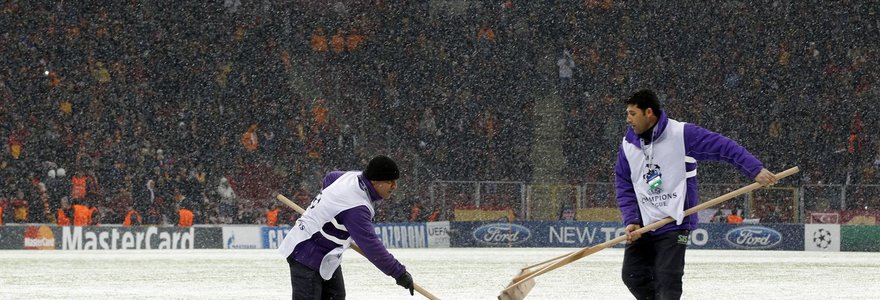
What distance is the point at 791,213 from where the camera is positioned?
3067 cm

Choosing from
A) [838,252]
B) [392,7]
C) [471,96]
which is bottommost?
[838,252]

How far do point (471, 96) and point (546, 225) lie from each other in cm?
593

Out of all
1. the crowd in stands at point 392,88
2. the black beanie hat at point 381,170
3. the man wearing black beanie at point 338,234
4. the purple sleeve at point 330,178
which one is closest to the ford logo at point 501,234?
the crowd in stands at point 392,88

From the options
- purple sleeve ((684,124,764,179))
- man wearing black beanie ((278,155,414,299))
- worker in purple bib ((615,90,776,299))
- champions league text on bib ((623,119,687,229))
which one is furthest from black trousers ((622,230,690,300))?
man wearing black beanie ((278,155,414,299))

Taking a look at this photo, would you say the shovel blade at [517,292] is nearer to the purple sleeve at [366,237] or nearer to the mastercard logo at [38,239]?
the purple sleeve at [366,237]

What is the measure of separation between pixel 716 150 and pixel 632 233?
75 cm

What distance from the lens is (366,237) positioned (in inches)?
297

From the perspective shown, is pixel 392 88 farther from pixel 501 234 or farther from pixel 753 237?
pixel 753 237

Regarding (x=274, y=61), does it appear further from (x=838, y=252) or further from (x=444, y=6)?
(x=838, y=252)

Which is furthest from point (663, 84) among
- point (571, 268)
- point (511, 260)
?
point (571, 268)

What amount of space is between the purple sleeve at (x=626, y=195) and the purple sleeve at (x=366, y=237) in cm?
179

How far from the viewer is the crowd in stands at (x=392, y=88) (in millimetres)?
31984

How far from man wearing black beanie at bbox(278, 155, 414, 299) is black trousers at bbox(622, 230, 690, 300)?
1.71 meters

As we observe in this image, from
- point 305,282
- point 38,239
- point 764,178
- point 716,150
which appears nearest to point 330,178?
point 305,282
